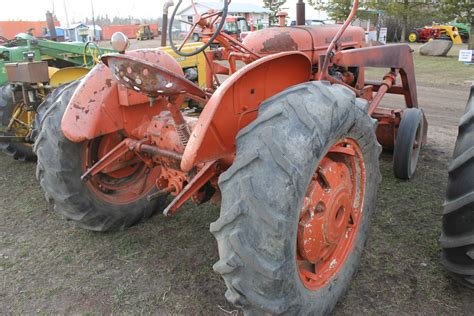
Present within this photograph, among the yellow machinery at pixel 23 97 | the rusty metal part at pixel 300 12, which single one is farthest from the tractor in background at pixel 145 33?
the rusty metal part at pixel 300 12

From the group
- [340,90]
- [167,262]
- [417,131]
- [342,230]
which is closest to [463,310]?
[342,230]

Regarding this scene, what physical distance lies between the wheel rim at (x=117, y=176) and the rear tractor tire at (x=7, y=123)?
103 inches

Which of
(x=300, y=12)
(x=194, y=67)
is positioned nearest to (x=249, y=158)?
(x=300, y=12)

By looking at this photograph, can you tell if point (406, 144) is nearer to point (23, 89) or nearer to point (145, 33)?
point (23, 89)

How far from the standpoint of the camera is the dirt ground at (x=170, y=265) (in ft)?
8.21

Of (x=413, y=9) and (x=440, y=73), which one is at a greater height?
(x=413, y=9)

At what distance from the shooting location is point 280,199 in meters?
1.75

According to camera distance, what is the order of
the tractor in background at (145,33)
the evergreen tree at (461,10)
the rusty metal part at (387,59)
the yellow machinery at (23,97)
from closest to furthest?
the rusty metal part at (387,59), the yellow machinery at (23,97), the evergreen tree at (461,10), the tractor in background at (145,33)

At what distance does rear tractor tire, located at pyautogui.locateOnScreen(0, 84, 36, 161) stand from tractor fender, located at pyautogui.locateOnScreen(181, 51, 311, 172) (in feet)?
12.9

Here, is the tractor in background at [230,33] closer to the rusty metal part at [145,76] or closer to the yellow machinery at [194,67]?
the yellow machinery at [194,67]

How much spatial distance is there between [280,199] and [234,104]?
2.10 feet

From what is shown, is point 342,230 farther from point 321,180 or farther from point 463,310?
point 463,310

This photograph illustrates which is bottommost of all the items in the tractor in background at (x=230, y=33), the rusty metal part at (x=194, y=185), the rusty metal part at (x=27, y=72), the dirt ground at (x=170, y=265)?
the dirt ground at (x=170, y=265)

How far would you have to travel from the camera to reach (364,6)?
853 inches
